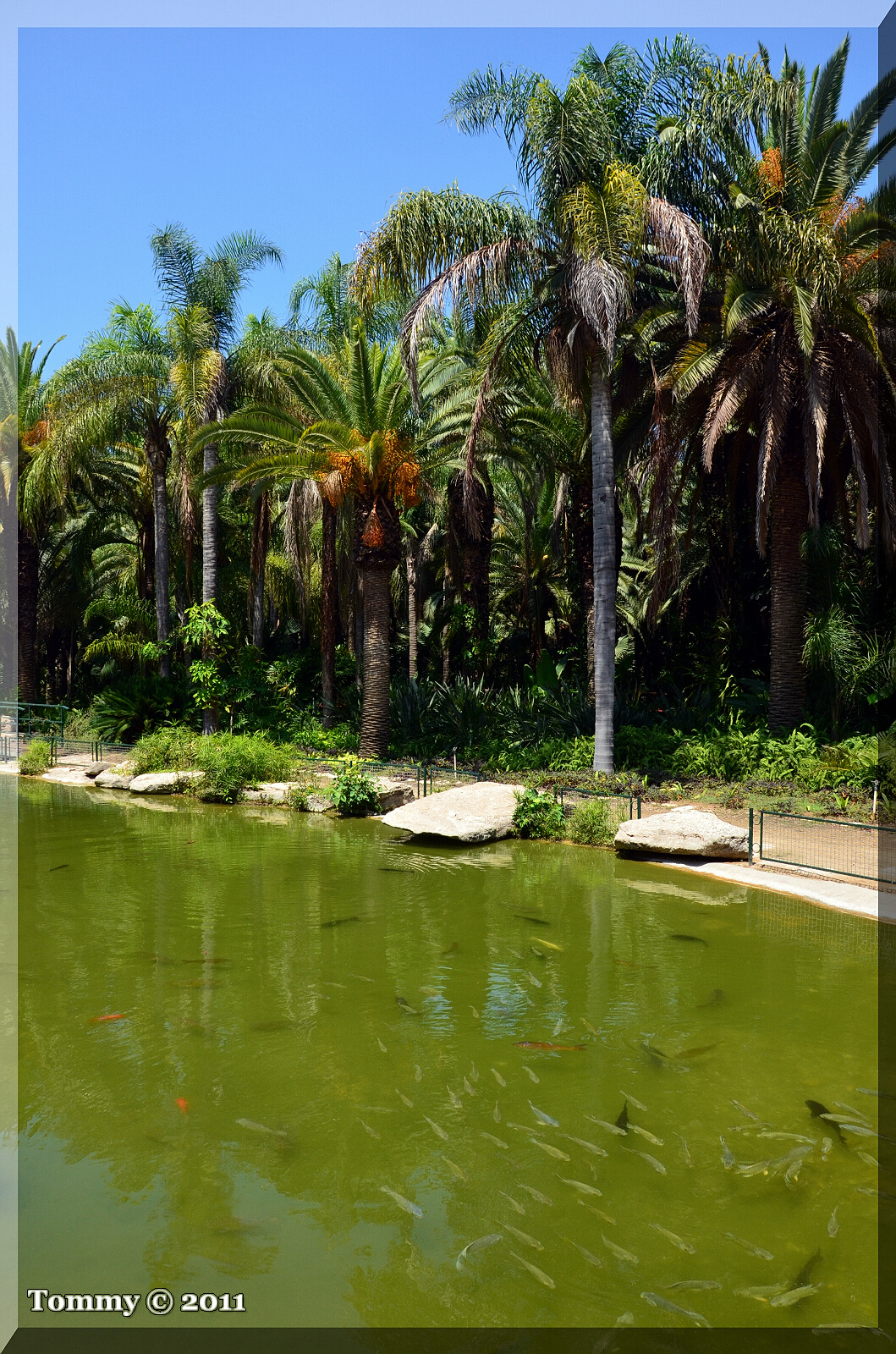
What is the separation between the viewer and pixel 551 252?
17.5m

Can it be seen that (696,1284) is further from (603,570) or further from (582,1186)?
(603,570)

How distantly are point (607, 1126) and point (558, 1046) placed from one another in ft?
3.82

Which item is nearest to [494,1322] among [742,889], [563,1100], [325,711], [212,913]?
[563,1100]

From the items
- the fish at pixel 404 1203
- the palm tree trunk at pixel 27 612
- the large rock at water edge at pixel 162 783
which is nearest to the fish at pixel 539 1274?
the fish at pixel 404 1203

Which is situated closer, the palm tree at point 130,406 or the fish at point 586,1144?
the fish at point 586,1144

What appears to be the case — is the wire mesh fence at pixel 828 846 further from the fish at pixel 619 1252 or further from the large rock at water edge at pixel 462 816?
the fish at pixel 619 1252

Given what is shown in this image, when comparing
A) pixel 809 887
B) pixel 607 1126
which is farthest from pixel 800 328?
pixel 607 1126

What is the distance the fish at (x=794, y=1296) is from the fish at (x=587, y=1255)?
772mm

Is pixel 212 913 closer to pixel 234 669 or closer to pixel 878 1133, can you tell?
pixel 878 1133

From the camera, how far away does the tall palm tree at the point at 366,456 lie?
64.8 ft

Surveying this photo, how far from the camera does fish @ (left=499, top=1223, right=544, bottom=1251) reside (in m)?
4.80

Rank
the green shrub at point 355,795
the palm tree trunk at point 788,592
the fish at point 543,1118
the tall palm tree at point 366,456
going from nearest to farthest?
the fish at point 543,1118, the green shrub at point 355,795, the palm tree trunk at point 788,592, the tall palm tree at point 366,456

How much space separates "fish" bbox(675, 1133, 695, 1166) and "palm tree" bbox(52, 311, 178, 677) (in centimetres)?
2139

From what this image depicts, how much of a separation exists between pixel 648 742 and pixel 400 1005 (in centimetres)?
1123
